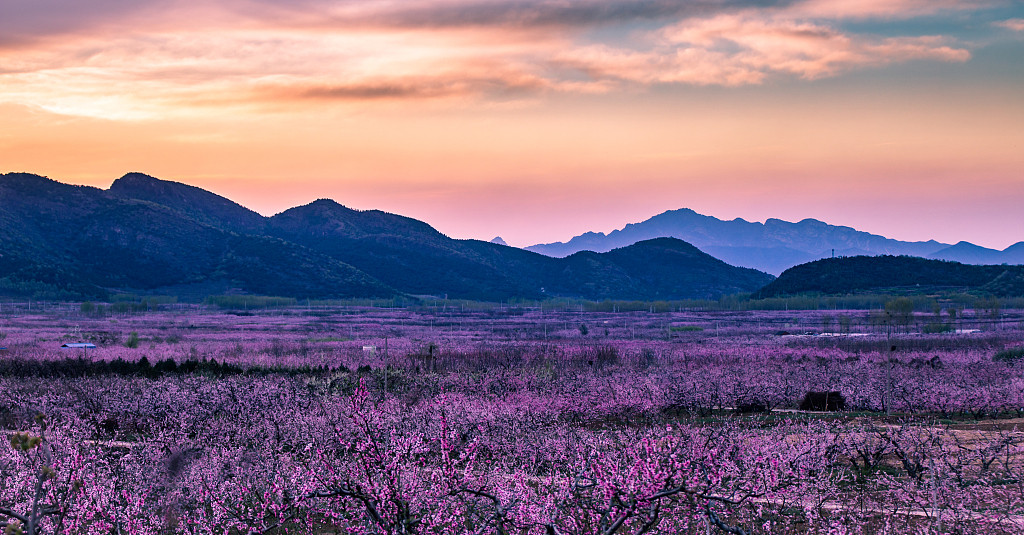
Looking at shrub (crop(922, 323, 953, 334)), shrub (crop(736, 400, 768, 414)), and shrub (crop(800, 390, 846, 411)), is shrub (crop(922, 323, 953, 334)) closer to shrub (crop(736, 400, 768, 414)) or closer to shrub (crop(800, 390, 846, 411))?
shrub (crop(800, 390, 846, 411))

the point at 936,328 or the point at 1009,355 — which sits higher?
the point at 936,328

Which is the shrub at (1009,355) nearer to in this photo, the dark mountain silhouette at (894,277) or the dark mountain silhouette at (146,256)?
the dark mountain silhouette at (894,277)

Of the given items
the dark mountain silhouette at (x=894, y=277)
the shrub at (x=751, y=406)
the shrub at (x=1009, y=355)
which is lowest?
the shrub at (x=751, y=406)

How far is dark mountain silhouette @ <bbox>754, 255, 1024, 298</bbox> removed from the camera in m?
128

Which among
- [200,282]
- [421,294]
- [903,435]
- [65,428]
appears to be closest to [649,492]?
[903,435]

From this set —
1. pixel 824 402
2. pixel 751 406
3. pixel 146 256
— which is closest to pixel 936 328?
pixel 824 402

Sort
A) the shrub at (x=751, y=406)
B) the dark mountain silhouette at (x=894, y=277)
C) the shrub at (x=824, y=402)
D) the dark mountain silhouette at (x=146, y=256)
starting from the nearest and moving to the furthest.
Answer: the shrub at (x=751, y=406) < the shrub at (x=824, y=402) < the dark mountain silhouette at (x=894, y=277) < the dark mountain silhouette at (x=146, y=256)

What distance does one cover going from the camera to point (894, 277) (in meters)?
138

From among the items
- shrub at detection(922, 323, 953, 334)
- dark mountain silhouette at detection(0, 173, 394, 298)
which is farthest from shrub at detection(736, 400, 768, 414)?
dark mountain silhouette at detection(0, 173, 394, 298)

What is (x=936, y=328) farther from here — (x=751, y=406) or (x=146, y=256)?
(x=146, y=256)

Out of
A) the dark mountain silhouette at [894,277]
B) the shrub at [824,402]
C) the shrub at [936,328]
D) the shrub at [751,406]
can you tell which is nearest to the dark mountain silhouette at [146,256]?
the dark mountain silhouette at [894,277]

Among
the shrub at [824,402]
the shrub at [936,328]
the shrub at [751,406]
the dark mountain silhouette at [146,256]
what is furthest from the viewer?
the dark mountain silhouette at [146,256]

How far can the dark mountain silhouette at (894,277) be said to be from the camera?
128 metres

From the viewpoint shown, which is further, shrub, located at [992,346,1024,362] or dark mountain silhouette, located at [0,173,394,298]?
dark mountain silhouette, located at [0,173,394,298]
